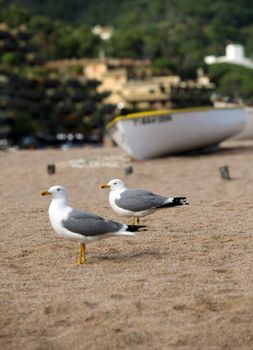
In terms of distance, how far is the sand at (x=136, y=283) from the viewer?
6.10 metres

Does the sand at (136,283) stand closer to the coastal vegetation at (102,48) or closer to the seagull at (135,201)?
the seagull at (135,201)

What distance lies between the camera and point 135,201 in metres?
9.13

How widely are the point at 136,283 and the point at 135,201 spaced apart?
1874mm

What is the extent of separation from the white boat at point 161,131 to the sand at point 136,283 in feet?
33.5

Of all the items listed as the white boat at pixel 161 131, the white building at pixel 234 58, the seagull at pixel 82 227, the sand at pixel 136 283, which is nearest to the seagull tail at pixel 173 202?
the sand at pixel 136 283

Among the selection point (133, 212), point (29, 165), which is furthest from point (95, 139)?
point (133, 212)

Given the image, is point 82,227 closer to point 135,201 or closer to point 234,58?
point 135,201

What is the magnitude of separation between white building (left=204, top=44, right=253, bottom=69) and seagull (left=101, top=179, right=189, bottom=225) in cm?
15351

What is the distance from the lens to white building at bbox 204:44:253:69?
16288cm

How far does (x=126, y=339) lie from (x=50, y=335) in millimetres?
497

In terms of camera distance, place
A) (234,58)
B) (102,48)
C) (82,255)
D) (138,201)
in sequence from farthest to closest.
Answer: (234,58)
(102,48)
(138,201)
(82,255)

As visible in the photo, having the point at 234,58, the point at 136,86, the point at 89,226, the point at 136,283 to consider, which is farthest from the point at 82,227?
the point at 234,58

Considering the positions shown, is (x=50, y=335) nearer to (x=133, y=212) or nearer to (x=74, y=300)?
(x=74, y=300)

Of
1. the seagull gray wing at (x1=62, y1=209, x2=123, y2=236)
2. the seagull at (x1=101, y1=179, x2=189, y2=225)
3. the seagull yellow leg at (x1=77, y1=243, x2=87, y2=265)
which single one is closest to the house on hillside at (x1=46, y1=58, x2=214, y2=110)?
the seagull at (x1=101, y1=179, x2=189, y2=225)
